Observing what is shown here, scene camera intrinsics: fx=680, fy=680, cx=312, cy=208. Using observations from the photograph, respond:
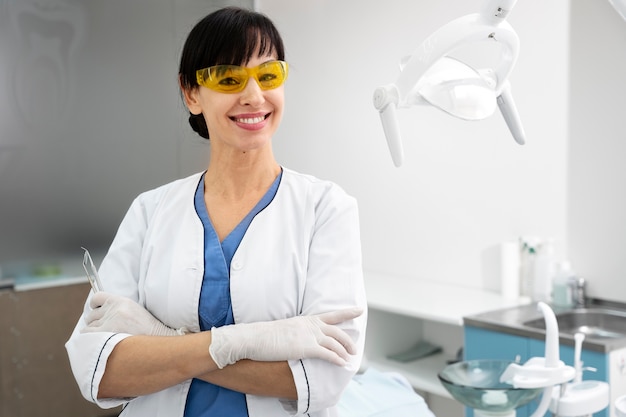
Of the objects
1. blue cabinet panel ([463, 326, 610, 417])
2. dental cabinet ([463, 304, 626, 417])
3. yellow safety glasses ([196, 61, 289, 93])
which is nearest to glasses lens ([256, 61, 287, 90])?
yellow safety glasses ([196, 61, 289, 93])

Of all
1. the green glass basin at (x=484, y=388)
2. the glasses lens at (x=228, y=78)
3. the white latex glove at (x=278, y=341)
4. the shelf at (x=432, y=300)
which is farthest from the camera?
the shelf at (x=432, y=300)

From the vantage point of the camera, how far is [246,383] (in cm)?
109

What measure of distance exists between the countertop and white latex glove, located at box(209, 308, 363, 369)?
116 cm

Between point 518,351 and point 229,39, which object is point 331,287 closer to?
point 229,39

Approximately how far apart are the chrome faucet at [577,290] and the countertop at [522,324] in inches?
1.3

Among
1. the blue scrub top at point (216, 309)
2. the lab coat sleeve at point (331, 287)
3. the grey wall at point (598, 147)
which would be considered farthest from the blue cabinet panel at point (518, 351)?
the blue scrub top at point (216, 309)

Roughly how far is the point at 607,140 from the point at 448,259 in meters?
0.85

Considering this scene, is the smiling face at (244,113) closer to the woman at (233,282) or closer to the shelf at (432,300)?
the woman at (233,282)

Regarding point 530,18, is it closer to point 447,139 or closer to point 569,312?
point 447,139

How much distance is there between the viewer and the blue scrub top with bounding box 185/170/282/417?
113 centimetres

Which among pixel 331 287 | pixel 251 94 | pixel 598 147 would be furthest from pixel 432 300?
pixel 251 94

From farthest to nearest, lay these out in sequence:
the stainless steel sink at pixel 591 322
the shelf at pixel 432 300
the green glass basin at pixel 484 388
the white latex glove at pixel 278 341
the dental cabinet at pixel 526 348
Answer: the shelf at pixel 432 300 → the stainless steel sink at pixel 591 322 → the dental cabinet at pixel 526 348 → the green glass basin at pixel 484 388 → the white latex glove at pixel 278 341

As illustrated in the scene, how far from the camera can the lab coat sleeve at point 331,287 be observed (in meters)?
1.09

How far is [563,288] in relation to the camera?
97.3 inches
